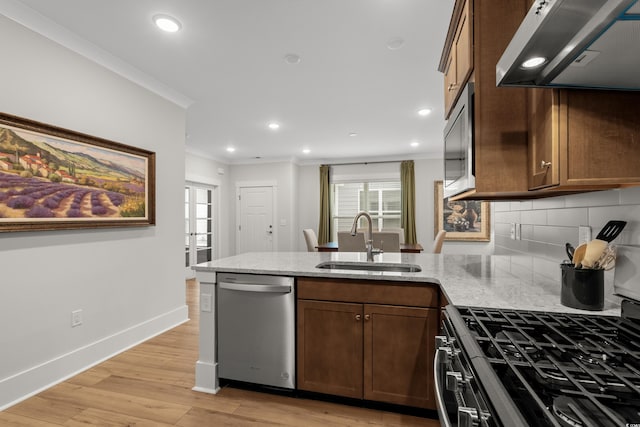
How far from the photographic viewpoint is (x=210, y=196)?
697cm

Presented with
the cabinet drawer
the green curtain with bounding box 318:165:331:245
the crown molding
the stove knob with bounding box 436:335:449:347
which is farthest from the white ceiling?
the green curtain with bounding box 318:165:331:245

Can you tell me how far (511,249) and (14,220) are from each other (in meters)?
3.33

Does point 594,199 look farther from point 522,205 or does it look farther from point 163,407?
point 163,407

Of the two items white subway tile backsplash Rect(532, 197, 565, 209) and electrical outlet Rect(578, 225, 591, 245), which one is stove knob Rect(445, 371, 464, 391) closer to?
electrical outlet Rect(578, 225, 591, 245)

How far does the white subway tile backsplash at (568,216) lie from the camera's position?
1.44 meters

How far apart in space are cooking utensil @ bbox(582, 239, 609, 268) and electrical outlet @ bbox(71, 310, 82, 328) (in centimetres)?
317

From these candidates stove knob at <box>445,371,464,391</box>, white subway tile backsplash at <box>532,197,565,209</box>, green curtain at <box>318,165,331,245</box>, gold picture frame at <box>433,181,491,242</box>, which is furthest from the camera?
green curtain at <box>318,165,331,245</box>

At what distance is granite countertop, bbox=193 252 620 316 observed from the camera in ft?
4.29

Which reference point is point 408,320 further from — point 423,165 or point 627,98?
point 423,165

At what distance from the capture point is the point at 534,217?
6.32 ft

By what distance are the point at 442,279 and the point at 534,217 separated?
74 cm

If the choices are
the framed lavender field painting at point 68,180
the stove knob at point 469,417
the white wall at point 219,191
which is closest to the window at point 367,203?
the white wall at point 219,191

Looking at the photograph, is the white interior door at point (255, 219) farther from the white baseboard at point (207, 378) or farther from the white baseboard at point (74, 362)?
the white baseboard at point (207, 378)

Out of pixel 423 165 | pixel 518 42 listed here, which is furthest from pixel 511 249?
pixel 423 165
